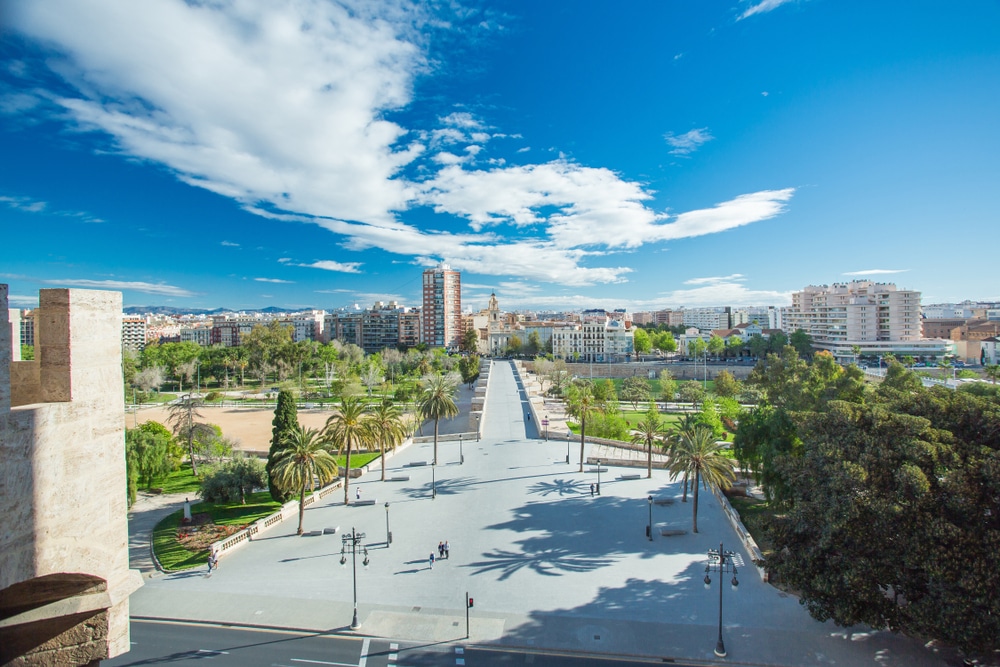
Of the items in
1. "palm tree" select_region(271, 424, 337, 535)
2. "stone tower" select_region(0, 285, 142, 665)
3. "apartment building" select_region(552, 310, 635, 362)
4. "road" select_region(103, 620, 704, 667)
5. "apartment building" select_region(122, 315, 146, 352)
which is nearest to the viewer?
"stone tower" select_region(0, 285, 142, 665)

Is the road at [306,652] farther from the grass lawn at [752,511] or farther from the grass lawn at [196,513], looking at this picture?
the grass lawn at [752,511]

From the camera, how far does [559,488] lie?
24.8 m

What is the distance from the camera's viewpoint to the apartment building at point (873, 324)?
8444 cm

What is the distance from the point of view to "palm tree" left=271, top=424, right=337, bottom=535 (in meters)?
20.3

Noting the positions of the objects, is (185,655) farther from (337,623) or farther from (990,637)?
(990,637)

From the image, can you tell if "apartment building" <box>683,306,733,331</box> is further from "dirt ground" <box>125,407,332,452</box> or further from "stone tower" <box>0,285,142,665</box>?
"stone tower" <box>0,285,142,665</box>

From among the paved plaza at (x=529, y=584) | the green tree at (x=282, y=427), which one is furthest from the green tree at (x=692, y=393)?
the green tree at (x=282, y=427)

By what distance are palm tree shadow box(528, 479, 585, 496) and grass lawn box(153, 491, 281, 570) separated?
42.1 ft

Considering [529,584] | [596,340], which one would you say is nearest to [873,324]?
[596,340]

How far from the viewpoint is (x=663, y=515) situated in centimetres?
2131

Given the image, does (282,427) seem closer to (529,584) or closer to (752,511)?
(529,584)

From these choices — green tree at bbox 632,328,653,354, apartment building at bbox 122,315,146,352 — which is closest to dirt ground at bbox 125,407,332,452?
green tree at bbox 632,328,653,354

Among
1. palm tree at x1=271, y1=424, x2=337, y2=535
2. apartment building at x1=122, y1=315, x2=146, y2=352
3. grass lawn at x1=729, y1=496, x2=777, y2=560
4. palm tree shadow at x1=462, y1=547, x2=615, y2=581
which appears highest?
apartment building at x1=122, y1=315, x2=146, y2=352

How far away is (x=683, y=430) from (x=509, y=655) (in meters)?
12.7
